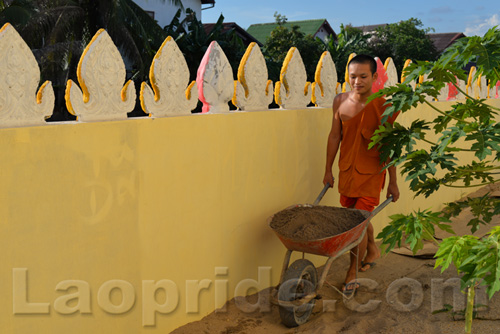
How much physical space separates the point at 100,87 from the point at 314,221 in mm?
1655

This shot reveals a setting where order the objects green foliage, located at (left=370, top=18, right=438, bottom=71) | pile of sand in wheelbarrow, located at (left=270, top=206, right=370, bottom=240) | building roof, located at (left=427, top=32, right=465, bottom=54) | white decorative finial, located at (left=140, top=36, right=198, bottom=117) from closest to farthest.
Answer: white decorative finial, located at (left=140, top=36, right=198, bottom=117), pile of sand in wheelbarrow, located at (left=270, top=206, right=370, bottom=240), green foliage, located at (left=370, top=18, right=438, bottom=71), building roof, located at (left=427, top=32, right=465, bottom=54)

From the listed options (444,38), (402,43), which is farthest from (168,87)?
(444,38)

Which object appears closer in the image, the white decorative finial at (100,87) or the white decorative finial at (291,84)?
the white decorative finial at (100,87)

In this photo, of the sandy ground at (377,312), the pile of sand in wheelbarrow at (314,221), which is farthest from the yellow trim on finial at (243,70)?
the sandy ground at (377,312)

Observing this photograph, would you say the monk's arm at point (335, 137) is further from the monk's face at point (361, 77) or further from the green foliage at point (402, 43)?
the green foliage at point (402, 43)

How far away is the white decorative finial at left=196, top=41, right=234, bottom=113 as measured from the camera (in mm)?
3262

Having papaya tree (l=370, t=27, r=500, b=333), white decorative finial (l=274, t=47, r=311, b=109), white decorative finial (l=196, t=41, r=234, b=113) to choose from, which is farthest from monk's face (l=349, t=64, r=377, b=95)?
white decorative finial (l=196, t=41, r=234, b=113)

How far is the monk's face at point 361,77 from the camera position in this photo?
379cm

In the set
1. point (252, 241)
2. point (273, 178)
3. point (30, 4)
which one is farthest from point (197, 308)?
point (30, 4)

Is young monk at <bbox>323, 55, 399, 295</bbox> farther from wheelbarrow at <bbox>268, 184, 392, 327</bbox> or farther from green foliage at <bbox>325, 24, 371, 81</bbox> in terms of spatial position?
green foliage at <bbox>325, 24, 371, 81</bbox>

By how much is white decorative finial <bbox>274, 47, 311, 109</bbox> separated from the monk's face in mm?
459

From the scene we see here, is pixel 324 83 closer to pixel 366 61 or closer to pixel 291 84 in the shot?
pixel 291 84

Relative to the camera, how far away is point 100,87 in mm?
2576

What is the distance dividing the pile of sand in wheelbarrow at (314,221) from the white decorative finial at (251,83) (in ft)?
2.62
